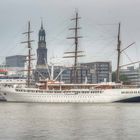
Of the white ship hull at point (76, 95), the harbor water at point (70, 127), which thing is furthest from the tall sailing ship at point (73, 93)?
the harbor water at point (70, 127)

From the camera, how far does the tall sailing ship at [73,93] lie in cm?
13250

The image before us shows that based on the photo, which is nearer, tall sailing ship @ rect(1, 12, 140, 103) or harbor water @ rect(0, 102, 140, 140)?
harbor water @ rect(0, 102, 140, 140)

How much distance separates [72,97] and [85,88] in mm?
4271

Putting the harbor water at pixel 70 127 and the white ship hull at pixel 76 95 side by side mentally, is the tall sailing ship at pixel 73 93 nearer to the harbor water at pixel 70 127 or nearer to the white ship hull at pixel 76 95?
the white ship hull at pixel 76 95

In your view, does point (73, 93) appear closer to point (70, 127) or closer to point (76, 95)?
point (76, 95)

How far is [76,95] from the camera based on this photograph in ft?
438

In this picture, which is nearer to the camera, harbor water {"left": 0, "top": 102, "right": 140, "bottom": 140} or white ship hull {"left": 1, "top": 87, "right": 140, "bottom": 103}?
harbor water {"left": 0, "top": 102, "right": 140, "bottom": 140}

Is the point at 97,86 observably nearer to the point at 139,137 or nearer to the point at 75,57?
the point at 75,57

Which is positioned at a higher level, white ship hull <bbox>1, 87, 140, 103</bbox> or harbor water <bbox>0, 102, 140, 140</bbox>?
white ship hull <bbox>1, 87, 140, 103</bbox>

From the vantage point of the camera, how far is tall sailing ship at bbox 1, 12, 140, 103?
435ft

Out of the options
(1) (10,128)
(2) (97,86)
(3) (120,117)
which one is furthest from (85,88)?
(1) (10,128)

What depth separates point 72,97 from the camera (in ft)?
438

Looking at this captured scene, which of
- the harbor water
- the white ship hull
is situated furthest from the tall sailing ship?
the harbor water

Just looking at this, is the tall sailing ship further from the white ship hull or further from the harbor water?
the harbor water
